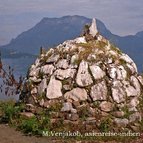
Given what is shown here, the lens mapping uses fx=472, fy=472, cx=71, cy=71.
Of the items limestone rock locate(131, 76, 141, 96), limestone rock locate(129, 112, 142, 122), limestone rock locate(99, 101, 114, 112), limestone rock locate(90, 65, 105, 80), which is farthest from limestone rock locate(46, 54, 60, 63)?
limestone rock locate(129, 112, 142, 122)

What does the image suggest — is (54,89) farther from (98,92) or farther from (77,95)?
(98,92)

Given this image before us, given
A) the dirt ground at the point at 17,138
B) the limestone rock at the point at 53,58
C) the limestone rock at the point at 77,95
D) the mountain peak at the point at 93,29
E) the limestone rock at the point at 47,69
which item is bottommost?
the dirt ground at the point at 17,138

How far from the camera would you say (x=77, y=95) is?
1991 centimetres

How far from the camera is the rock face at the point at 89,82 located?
64.2 feet

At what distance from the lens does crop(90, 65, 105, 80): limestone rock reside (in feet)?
66.6

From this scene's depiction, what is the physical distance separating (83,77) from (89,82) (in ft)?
1.14

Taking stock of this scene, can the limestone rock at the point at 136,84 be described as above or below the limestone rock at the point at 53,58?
below

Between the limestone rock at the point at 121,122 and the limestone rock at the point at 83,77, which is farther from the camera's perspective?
the limestone rock at the point at 83,77

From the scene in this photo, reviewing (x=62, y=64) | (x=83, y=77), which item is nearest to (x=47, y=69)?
(x=62, y=64)

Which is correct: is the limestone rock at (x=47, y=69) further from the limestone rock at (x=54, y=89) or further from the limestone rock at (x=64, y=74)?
the limestone rock at (x=54, y=89)

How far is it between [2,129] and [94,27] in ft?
21.9

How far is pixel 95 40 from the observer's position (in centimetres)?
2212

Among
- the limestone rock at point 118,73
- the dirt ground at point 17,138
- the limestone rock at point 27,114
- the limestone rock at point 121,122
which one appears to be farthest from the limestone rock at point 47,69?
the limestone rock at point 121,122

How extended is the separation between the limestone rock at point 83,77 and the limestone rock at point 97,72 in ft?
0.73
